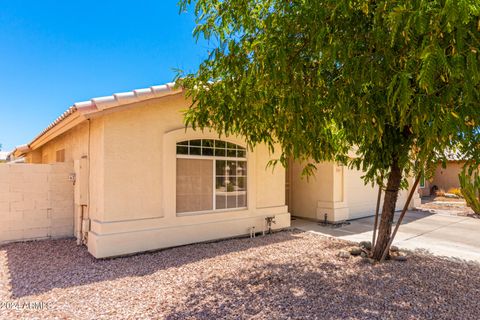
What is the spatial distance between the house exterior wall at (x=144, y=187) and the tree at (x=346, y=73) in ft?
6.23

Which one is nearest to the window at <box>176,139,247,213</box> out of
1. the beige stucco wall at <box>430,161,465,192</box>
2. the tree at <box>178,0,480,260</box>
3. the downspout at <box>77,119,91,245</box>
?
the tree at <box>178,0,480,260</box>

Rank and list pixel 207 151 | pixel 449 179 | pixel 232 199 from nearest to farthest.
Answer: pixel 207 151 < pixel 232 199 < pixel 449 179

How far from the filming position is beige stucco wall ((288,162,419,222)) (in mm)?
12672

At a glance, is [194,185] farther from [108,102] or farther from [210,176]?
[108,102]

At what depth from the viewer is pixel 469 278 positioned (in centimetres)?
626

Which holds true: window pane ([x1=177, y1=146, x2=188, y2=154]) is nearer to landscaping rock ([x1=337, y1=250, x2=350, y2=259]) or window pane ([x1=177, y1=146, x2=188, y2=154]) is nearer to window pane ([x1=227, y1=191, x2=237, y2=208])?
window pane ([x1=227, y1=191, x2=237, y2=208])

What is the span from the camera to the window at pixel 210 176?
8805 millimetres

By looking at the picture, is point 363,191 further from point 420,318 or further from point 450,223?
point 420,318

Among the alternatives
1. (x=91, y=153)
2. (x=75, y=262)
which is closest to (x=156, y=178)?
(x=91, y=153)

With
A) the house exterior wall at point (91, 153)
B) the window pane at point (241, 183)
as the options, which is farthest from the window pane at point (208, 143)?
the house exterior wall at point (91, 153)

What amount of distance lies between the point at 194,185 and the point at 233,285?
3.77 meters

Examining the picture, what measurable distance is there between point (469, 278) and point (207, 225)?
6.55 meters

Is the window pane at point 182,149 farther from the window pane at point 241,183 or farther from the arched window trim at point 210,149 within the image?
the window pane at point 241,183

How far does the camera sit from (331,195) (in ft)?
41.4
